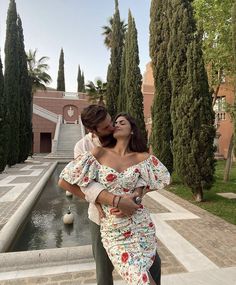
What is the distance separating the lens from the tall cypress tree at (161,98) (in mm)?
11141

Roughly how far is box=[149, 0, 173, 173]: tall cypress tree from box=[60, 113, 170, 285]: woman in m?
9.25

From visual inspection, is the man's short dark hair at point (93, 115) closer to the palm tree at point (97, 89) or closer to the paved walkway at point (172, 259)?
the paved walkway at point (172, 259)

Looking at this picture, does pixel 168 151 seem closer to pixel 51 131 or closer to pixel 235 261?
pixel 235 261

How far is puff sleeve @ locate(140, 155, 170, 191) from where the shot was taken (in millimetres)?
1912

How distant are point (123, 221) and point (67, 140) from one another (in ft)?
95.3

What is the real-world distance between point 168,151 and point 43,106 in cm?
2825

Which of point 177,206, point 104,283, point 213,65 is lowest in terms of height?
point 177,206

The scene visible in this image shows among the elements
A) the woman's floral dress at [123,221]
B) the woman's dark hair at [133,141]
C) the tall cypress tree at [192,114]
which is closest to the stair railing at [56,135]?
the tall cypress tree at [192,114]

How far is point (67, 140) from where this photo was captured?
30312mm

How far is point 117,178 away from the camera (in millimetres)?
1820

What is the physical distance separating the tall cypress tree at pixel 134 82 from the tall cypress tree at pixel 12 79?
815 cm

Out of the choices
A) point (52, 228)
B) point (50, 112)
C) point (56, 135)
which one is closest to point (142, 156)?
point (52, 228)

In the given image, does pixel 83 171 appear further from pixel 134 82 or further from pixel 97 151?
pixel 134 82

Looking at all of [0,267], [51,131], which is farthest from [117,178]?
[51,131]
